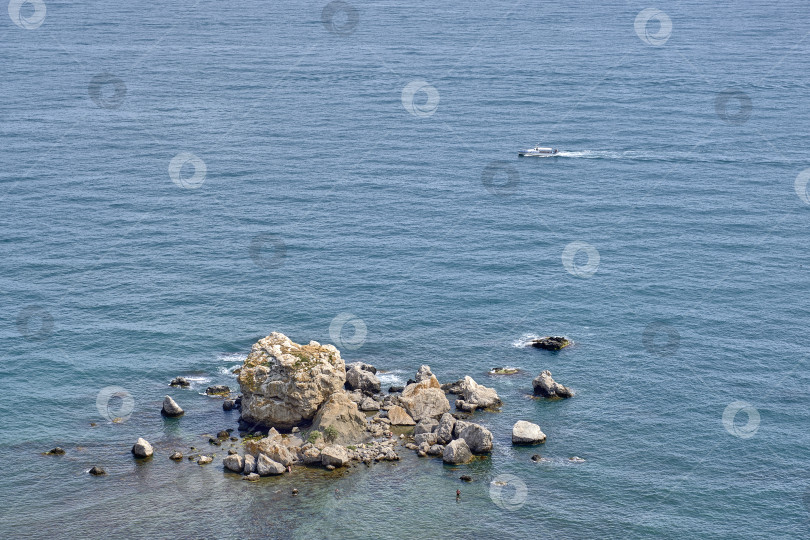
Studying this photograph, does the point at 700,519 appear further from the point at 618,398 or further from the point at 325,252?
the point at 325,252

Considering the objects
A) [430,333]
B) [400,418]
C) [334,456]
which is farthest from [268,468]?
[430,333]

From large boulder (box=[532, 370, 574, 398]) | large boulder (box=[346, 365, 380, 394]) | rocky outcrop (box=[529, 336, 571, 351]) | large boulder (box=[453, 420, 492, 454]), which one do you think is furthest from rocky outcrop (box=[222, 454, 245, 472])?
rocky outcrop (box=[529, 336, 571, 351])

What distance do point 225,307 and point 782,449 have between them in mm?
82444

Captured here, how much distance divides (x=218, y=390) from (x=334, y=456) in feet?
82.7

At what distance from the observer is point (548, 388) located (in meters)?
126

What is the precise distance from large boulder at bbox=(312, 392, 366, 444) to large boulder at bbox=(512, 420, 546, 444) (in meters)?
17.9

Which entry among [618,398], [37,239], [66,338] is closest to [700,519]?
[618,398]

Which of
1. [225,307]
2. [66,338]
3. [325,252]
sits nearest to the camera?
[66,338]

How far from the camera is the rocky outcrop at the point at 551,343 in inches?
5502

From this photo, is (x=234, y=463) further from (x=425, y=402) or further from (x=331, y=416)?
(x=425, y=402)

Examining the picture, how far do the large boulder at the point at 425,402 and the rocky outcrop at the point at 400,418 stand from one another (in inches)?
31.9

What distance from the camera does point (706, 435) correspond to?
120250 millimetres

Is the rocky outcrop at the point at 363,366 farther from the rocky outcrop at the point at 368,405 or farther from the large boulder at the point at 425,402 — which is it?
the large boulder at the point at 425,402

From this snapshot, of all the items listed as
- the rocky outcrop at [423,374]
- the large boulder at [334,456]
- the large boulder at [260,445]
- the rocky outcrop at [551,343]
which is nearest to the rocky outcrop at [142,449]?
the large boulder at [260,445]
